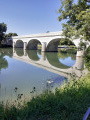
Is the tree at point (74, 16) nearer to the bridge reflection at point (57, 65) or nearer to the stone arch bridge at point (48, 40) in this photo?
the bridge reflection at point (57, 65)

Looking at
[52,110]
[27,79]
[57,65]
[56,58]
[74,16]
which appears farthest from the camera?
[56,58]

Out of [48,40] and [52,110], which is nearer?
[52,110]

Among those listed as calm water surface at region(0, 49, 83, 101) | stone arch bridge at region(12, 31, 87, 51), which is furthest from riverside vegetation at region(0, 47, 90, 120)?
stone arch bridge at region(12, 31, 87, 51)

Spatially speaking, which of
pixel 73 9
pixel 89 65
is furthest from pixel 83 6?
pixel 89 65

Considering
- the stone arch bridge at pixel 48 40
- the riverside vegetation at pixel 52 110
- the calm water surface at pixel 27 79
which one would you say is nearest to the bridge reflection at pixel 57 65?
the calm water surface at pixel 27 79

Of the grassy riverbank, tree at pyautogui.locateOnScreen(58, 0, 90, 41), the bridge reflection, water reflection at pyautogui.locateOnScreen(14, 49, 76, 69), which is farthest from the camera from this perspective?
water reflection at pyautogui.locateOnScreen(14, 49, 76, 69)

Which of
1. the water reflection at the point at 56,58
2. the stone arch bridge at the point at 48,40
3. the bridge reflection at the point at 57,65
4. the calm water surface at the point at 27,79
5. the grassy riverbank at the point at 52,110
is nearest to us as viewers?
the grassy riverbank at the point at 52,110

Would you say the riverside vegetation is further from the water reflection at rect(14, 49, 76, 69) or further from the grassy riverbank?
the water reflection at rect(14, 49, 76, 69)

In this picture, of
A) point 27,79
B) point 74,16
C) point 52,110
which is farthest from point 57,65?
point 52,110

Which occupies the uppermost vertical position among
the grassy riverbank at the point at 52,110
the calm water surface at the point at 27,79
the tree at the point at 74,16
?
the tree at the point at 74,16

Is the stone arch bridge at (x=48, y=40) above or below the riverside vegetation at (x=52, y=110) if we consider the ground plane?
above

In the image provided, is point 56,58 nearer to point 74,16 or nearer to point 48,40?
point 48,40

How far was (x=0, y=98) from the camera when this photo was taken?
4.38 m

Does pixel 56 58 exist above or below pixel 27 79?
above
